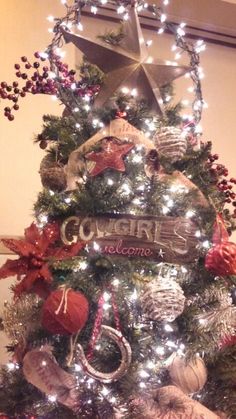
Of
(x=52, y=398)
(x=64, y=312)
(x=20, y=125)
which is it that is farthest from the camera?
(x=20, y=125)

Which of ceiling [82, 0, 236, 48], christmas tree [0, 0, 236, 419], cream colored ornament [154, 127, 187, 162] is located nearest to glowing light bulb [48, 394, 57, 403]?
christmas tree [0, 0, 236, 419]

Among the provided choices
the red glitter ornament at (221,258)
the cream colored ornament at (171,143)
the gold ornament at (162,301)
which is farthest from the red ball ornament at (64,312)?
the cream colored ornament at (171,143)

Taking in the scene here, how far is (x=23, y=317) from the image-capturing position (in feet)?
3.33

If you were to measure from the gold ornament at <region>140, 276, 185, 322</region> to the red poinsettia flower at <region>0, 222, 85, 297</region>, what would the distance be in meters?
0.17

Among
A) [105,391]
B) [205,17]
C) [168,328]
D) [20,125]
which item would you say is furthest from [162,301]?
[205,17]

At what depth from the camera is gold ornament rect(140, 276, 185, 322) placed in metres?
0.94

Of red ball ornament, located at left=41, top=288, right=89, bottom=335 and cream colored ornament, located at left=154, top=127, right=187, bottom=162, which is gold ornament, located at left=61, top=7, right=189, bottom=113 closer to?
cream colored ornament, located at left=154, top=127, right=187, bottom=162

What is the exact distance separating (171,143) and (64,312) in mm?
469

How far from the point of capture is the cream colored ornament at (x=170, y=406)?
93cm

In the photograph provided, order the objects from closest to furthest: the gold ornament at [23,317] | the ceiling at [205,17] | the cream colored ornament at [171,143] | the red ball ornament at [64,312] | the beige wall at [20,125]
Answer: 1. the red ball ornament at [64,312]
2. the gold ornament at [23,317]
3. the cream colored ornament at [171,143]
4. the beige wall at [20,125]
5. the ceiling at [205,17]

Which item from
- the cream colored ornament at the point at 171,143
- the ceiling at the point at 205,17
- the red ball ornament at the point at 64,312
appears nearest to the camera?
the red ball ornament at the point at 64,312

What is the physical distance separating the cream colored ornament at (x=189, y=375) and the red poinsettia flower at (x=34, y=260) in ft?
0.97

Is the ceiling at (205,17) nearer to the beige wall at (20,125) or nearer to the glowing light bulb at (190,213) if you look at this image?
the beige wall at (20,125)

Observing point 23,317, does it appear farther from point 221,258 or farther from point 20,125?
point 20,125
